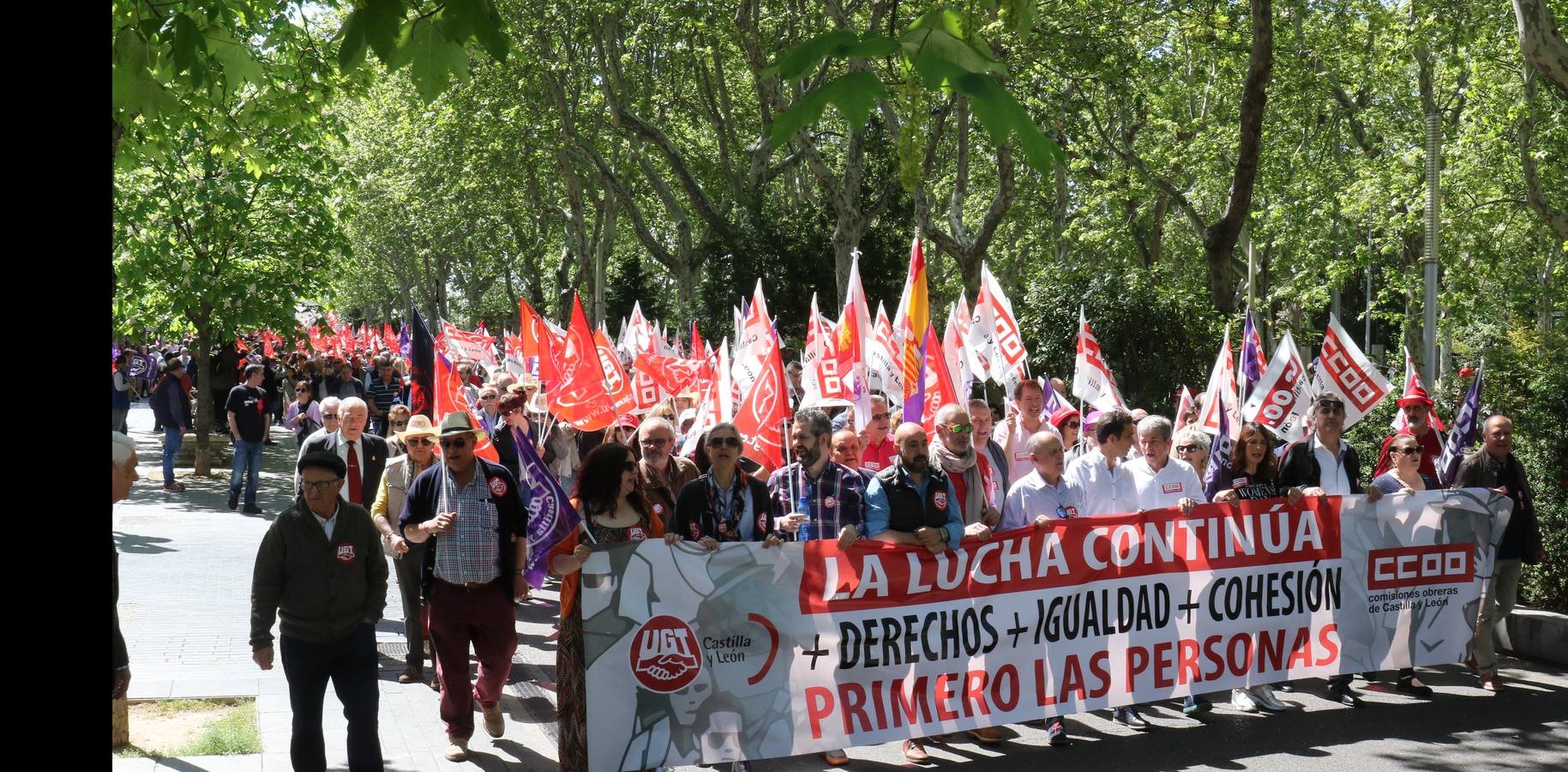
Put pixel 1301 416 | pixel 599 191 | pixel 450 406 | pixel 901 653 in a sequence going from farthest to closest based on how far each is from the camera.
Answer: pixel 599 191
pixel 450 406
pixel 1301 416
pixel 901 653

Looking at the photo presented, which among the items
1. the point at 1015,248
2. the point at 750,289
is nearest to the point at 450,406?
the point at 750,289

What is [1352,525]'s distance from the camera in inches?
311

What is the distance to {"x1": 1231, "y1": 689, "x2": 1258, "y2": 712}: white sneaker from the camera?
7.74m

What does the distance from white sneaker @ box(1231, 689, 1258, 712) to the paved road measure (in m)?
0.09

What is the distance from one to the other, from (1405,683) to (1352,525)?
1037 millimetres

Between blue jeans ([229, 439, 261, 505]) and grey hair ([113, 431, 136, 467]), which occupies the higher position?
grey hair ([113, 431, 136, 467])

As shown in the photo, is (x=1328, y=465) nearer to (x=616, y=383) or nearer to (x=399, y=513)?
(x=399, y=513)

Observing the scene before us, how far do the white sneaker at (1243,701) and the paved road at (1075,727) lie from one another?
9 centimetres

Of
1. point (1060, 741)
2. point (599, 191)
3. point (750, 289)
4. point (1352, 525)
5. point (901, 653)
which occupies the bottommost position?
point (1060, 741)

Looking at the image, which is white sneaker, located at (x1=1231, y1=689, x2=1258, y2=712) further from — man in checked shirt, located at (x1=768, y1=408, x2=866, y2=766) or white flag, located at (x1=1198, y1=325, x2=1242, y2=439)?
white flag, located at (x1=1198, y1=325, x2=1242, y2=439)

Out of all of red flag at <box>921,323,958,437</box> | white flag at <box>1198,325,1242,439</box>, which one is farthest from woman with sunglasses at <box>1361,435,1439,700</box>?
red flag at <box>921,323,958,437</box>

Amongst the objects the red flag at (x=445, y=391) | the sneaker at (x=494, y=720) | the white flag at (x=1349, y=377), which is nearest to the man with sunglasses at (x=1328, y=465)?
the white flag at (x=1349, y=377)

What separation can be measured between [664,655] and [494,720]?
1179 millimetres
